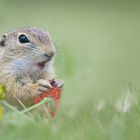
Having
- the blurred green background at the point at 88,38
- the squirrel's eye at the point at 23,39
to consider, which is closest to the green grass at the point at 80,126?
the squirrel's eye at the point at 23,39

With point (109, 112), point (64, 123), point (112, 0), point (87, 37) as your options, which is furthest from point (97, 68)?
point (112, 0)

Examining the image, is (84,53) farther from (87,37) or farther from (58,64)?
(87,37)

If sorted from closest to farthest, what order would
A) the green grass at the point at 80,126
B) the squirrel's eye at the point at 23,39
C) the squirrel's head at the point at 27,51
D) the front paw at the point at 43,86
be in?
the green grass at the point at 80,126 → the front paw at the point at 43,86 → the squirrel's head at the point at 27,51 → the squirrel's eye at the point at 23,39

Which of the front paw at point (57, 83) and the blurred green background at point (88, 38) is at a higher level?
the front paw at point (57, 83)

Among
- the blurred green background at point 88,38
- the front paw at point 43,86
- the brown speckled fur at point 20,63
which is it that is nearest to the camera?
the front paw at point 43,86

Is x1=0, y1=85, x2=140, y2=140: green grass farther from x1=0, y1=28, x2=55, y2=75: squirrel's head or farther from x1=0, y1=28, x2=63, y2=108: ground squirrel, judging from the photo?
x1=0, y1=28, x2=55, y2=75: squirrel's head

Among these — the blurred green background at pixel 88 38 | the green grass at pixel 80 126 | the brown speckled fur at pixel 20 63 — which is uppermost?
the green grass at pixel 80 126

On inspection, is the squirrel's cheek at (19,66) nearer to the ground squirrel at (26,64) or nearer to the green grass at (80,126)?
the ground squirrel at (26,64)

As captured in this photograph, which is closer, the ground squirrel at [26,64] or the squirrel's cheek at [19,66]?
the ground squirrel at [26,64]
